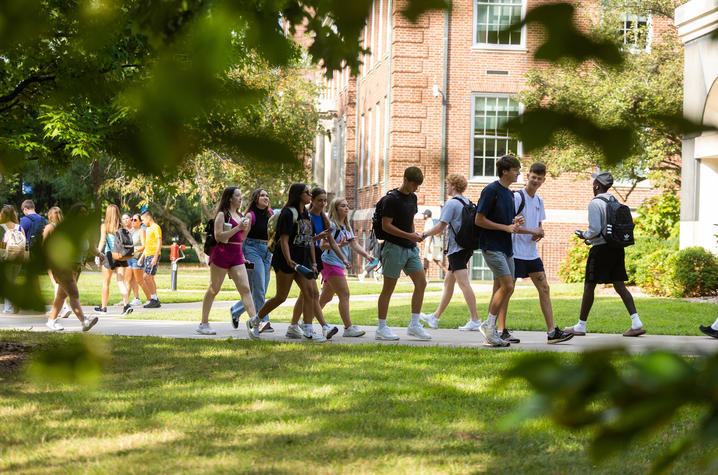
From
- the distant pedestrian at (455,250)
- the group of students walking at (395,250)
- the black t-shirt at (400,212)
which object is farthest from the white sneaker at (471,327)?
the black t-shirt at (400,212)

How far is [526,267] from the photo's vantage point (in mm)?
9742

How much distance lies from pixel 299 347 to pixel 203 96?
8.25 meters

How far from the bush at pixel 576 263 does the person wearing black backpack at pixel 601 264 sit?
1289cm

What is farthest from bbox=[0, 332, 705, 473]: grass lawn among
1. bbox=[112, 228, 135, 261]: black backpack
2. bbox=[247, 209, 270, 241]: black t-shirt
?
bbox=[112, 228, 135, 261]: black backpack

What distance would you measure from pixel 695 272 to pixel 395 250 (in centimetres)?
937

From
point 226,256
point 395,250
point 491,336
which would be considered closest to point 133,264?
point 226,256

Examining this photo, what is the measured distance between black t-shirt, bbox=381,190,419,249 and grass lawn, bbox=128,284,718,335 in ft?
8.43

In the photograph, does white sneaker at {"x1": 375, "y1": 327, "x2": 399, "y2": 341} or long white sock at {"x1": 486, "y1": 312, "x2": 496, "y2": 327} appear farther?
white sneaker at {"x1": 375, "y1": 327, "x2": 399, "y2": 341}

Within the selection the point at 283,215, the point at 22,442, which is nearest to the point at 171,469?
the point at 22,442

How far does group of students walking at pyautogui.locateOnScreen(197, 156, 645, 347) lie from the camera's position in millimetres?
9266

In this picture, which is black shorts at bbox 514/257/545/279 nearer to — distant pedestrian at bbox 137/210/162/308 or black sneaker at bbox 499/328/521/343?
black sneaker at bbox 499/328/521/343

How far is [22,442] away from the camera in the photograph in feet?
17.1

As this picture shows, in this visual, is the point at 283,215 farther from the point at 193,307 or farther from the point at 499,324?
the point at 193,307

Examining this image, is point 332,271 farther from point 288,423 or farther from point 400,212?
point 288,423
